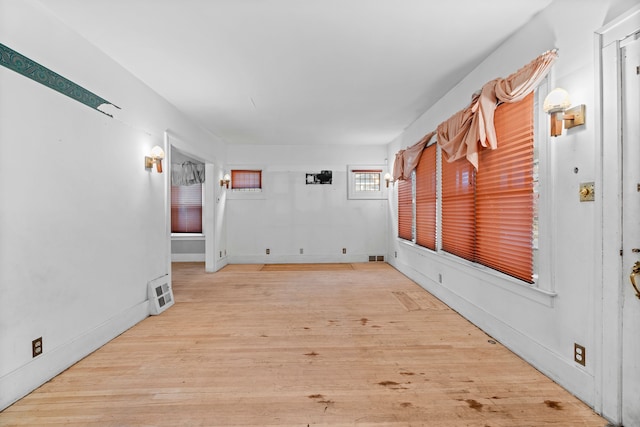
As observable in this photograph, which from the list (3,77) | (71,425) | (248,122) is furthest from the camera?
(248,122)

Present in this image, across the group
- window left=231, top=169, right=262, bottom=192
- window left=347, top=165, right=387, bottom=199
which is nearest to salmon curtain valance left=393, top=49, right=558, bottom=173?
window left=347, top=165, right=387, bottom=199

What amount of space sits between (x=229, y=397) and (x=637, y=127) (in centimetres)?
312

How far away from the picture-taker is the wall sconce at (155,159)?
3539 millimetres

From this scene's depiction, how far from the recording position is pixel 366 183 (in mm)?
7199

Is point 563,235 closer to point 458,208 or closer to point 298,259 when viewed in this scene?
point 458,208

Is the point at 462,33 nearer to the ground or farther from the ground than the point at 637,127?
farther from the ground

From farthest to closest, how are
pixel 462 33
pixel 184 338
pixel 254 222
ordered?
pixel 254 222
pixel 184 338
pixel 462 33

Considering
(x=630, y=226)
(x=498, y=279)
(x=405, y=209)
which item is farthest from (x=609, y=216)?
(x=405, y=209)

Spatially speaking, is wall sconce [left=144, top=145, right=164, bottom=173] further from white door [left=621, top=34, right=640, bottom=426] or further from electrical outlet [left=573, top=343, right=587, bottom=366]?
electrical outlet [left=573, top=343, right=587, bottom=366]

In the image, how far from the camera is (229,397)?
2.02m

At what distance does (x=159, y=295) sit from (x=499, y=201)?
4187 mm

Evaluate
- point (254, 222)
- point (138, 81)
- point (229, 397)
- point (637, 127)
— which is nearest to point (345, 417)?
point (229, 397)

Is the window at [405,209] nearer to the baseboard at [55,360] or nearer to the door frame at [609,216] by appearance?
the door frame at [609,216]

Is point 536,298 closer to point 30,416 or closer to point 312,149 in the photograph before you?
point 30,416
